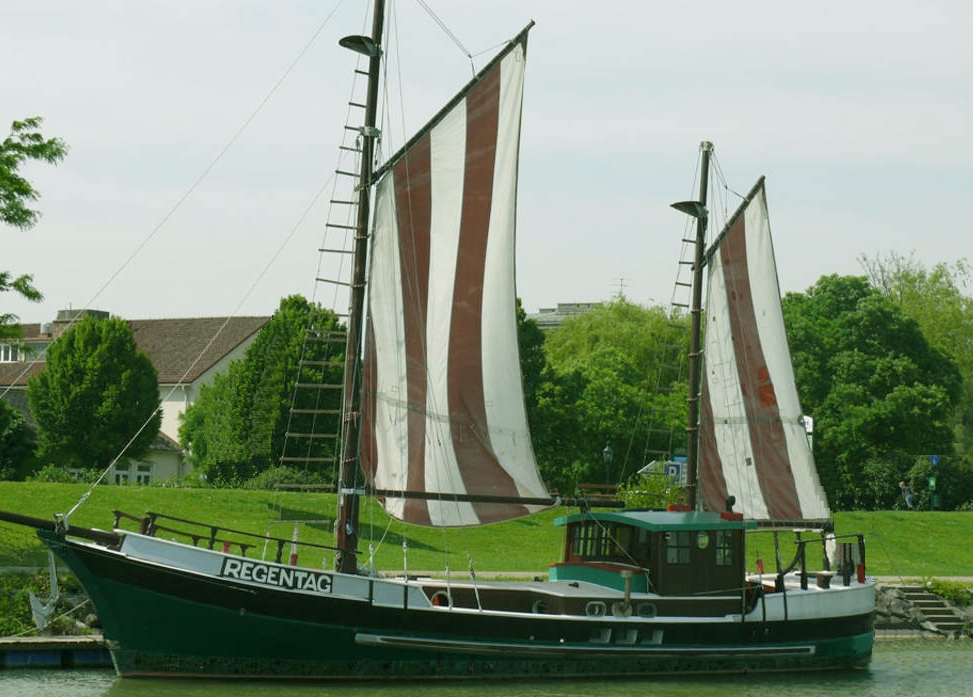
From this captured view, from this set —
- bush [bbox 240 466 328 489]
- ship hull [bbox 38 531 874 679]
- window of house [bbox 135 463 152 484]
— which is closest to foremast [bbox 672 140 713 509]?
ship hull [bbox 38 531 874 679]

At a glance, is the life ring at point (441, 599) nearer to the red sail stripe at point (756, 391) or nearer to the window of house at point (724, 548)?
the window of house at point (724, 548)

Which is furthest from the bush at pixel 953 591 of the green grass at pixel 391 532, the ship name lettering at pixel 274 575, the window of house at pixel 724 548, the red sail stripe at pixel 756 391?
the ship name lettering at pixel 274 575

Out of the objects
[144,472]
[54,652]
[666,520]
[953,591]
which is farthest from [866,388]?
[54,652]

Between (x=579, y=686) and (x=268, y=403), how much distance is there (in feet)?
134

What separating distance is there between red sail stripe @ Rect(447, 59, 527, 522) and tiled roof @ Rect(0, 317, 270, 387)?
58482 millimetres

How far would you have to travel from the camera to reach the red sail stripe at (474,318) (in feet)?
91.2

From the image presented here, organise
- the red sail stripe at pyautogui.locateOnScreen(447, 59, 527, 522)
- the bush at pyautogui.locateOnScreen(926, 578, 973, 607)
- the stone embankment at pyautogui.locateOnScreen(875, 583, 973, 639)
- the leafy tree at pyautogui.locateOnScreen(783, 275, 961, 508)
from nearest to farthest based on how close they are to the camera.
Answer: the red sail stripe at pyautogui.locateOnScreen(447, 59, 527, 522) → the stone embankment at pyautogui.locateOnScreen(875, 583, 973, 639) → the bush at pyautogui.locateOnScreen(926, 578, 973, 607) → the leafy tree at pyautogui.locateOnScreen(783, 275, 961, 508)

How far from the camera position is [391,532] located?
4647cm

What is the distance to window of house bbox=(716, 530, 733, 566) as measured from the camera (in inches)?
1135

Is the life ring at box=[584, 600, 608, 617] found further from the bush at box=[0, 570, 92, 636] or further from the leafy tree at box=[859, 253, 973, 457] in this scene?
the leafy tree at box=[859, 253, 973, 457]

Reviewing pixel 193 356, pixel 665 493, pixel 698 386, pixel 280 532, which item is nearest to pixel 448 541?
pixel 280 532

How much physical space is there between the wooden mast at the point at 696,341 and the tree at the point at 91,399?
128ft

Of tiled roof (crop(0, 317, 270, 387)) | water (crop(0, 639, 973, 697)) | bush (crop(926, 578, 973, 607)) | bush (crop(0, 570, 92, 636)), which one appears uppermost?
tiled roof (crop(0, 317, 270, 387))

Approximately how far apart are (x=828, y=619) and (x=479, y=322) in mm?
11146
